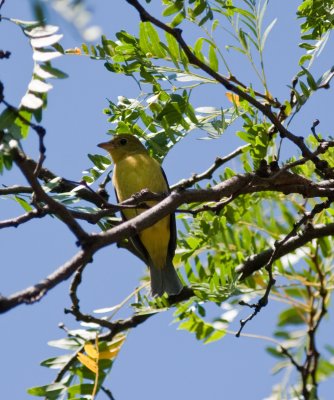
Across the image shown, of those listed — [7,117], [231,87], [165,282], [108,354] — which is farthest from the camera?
[165,282]

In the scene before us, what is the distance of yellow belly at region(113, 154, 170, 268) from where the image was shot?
17.1ft

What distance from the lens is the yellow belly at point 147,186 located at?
520cm

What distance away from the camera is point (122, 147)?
5859 millimetres

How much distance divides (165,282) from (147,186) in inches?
50.5

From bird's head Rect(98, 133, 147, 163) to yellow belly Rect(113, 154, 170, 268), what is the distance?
0.31 m

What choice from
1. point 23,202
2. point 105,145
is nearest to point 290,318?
point 23,202

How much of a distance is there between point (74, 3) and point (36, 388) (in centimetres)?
262

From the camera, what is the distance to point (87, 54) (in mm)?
3229

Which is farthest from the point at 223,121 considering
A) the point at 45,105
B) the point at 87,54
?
the point at 45,105

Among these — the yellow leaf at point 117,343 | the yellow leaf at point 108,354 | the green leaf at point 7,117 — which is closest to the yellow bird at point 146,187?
the yellow leaf at point 117,343

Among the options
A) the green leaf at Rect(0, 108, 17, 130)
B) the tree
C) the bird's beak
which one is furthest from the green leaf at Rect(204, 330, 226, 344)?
the bird's beak

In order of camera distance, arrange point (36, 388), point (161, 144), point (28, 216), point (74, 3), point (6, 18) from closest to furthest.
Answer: point (74, 3) < point (6, 18) < point (28, 216) < point (36, 388) < point (161, 144)

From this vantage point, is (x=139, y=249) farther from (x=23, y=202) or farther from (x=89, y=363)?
(x=23, y=202)

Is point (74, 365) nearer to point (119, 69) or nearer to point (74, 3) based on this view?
point (119, 69)
